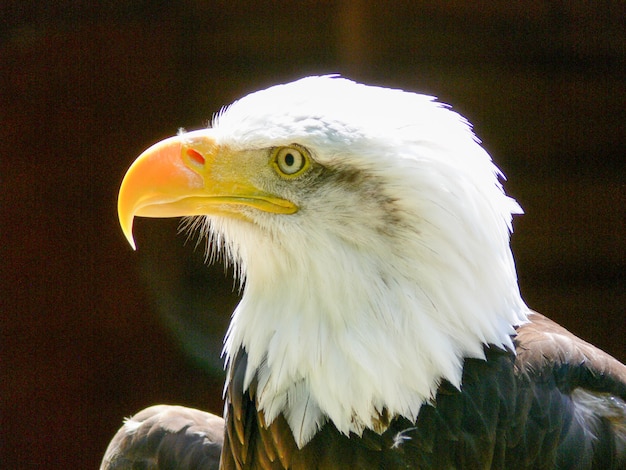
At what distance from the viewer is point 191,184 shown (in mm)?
2072

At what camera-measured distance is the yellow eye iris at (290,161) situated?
6.67 feet

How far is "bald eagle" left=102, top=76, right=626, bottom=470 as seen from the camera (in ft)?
6.44

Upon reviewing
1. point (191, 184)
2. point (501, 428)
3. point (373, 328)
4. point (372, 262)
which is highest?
point (191, 184)

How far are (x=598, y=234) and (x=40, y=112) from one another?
342 centimetres

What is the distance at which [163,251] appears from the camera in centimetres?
542

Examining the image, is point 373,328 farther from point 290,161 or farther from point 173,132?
point 173,132

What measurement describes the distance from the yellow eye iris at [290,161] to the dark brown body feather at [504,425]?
52cm

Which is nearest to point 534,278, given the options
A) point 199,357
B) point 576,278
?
point 576,278

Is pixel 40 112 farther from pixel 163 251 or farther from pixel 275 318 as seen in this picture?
pixel 275 318

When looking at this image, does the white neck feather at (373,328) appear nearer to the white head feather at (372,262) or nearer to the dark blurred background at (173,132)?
the white head feather at (372,262)

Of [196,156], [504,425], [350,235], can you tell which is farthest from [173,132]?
[504,425]

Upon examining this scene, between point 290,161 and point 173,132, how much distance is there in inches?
128

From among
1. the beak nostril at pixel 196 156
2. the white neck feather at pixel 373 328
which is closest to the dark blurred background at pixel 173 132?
the beak nostril at pixel 196 156

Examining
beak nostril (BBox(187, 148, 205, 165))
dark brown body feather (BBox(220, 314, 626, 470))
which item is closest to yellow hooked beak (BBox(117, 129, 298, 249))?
beak nostril (BBox(187, 148, 205, 165))
